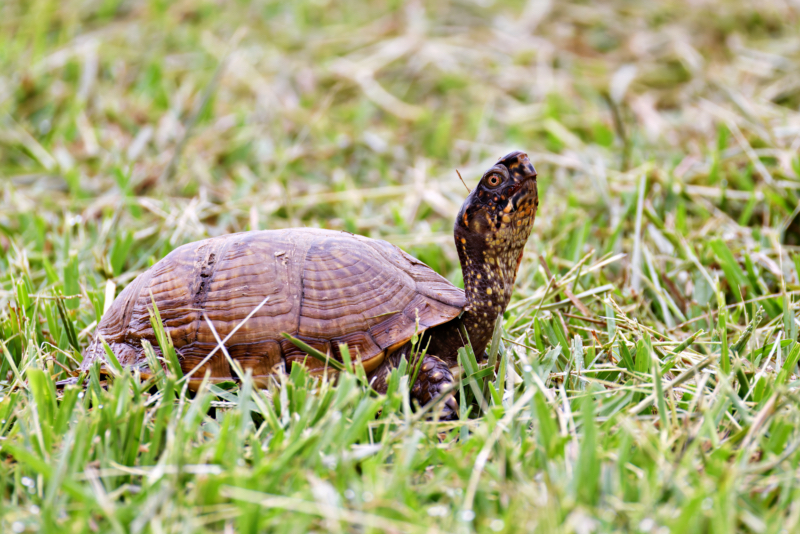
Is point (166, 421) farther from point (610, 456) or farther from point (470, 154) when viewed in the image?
point (470, 154)

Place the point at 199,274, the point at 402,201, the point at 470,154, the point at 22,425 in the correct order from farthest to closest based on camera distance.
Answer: the point at 470,154
the point at 402,201
the point at 199,274
the point at 22,425

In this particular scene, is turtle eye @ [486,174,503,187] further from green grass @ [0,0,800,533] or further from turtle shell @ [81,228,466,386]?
green grass @ [0,0,800,533]

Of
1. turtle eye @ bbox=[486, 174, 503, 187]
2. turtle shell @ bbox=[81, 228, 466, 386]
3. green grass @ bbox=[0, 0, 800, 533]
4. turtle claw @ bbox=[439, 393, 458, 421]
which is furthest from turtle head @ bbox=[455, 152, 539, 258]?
turtle claw @ bbox=[439, 393, 458, 421]

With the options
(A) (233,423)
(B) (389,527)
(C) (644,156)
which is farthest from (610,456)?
(C) (644,156)

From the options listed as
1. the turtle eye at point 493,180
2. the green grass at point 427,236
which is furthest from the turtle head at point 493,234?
the green grass at point 427,236

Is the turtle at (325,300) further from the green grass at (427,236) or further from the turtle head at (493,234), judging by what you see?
the green grass at (427,236)

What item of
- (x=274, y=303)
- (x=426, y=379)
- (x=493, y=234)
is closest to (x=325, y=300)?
(x=274, y=303)
